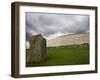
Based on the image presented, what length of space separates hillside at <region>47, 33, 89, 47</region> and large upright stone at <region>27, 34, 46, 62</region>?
0.06 meters

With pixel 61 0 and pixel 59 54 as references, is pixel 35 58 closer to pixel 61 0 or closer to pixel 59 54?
pixel 59 54

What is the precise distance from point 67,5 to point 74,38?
30 centimetres

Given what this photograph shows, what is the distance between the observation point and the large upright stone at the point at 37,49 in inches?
82.0

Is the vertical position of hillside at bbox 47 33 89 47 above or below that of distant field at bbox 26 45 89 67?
above

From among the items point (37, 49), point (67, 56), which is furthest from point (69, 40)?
point (37, 49)

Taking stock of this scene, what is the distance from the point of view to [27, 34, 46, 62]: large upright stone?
208 cm

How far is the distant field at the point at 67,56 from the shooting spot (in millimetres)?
2148

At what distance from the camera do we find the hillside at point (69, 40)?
2158 mm

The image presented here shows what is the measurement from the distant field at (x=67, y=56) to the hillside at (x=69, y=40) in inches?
1.4

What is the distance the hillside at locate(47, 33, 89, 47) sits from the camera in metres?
2.16

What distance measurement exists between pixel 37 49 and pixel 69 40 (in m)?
0.31

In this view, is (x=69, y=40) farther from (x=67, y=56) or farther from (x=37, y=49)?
(x=37, y=49)

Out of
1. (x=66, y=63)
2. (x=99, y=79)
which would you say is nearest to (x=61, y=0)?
(x=66, y=63)

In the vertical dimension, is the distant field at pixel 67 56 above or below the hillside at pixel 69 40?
below
